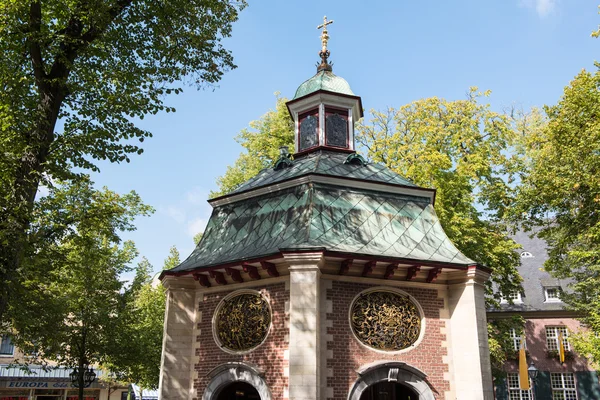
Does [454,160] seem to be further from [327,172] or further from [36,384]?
[36,384]

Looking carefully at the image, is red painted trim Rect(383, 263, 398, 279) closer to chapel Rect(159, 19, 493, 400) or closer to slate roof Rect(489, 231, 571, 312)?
chapel Rect(159, 19, 493, 400)

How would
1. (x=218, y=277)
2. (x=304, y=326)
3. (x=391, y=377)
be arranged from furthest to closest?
(x=218, y=277) < (x=391, y=377) < (x=304, y=326)

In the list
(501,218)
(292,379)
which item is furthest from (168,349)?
(501,218)

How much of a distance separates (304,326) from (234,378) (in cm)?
224

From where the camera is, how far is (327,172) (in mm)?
13984

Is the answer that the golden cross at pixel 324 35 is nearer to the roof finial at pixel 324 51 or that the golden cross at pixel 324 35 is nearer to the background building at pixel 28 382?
the roof finial at pixel 324 51

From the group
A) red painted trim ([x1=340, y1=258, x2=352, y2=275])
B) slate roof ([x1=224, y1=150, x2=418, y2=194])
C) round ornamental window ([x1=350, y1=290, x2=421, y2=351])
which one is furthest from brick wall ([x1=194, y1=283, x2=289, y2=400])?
slate roof ([x1=224, y1=150, x2=418, y2=194])

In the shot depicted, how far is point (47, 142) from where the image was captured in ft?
35.1

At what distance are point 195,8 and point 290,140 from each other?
1246 centimetres

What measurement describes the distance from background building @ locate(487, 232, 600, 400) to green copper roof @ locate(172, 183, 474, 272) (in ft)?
66.9

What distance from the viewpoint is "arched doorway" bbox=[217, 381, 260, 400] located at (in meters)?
12.8

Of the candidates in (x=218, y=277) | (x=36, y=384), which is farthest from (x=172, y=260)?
(x=218, y=277)

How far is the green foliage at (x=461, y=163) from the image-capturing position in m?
21.4

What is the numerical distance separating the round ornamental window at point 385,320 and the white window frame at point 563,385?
995 inches
